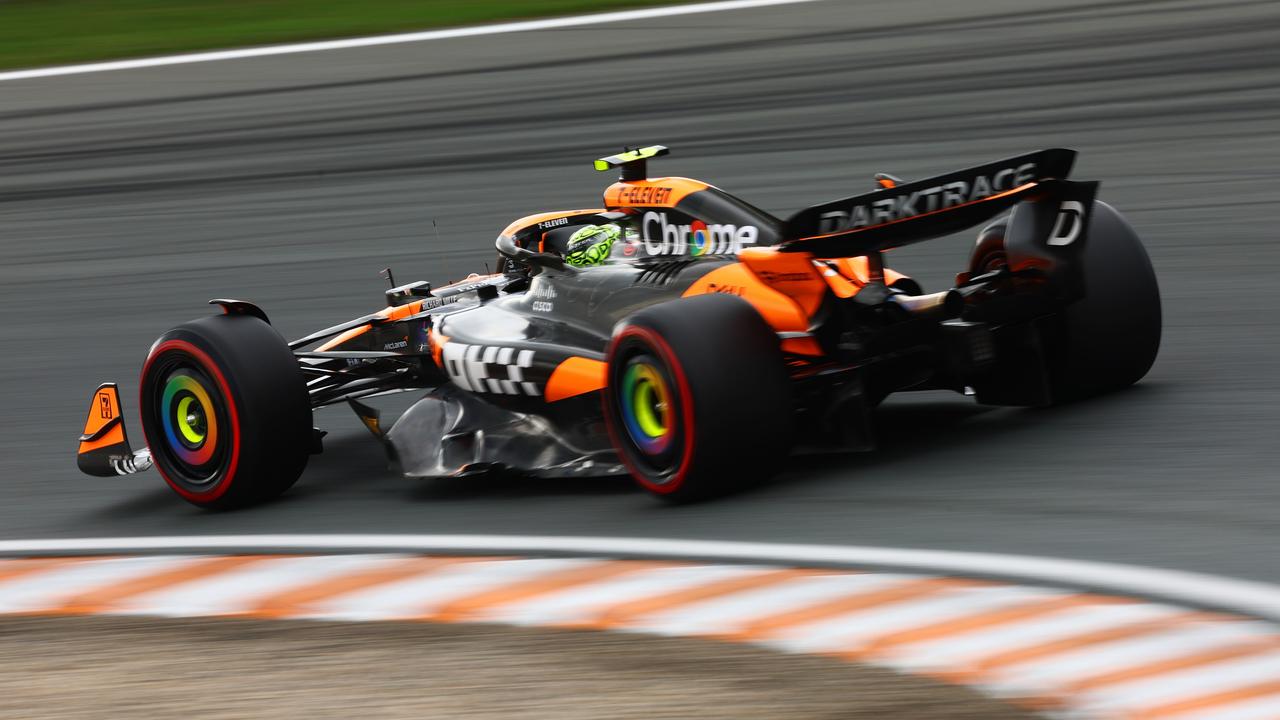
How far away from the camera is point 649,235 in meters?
6.60

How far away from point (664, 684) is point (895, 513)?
1.54m

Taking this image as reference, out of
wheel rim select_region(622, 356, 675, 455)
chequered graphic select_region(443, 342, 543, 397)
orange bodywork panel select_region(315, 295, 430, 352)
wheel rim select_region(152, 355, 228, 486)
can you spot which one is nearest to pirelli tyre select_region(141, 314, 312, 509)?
wheel rim select_region(152, 355, 228, 486)

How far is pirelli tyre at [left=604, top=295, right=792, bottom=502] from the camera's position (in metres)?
5.45

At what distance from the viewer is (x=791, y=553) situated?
201 inches

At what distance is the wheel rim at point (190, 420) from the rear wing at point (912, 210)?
2263mm

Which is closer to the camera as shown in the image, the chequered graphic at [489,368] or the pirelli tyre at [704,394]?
the pirelli tyre at [704,394]

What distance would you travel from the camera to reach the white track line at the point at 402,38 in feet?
60.3

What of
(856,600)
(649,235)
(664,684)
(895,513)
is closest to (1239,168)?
(649,235)

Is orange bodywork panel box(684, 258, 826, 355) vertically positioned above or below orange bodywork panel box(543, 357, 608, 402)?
above

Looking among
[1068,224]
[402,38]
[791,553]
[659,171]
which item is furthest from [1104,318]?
[402,38]

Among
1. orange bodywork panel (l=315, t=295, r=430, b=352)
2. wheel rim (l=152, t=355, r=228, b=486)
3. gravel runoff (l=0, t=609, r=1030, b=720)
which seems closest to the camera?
gravel runoff (l=0, t=609, r=1030, b=720)

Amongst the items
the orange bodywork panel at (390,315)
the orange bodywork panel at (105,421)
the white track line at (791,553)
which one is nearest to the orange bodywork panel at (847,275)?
the white track line at (791,553)

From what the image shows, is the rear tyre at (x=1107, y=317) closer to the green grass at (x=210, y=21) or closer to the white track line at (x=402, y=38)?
the white track line at (x=402, y=38)

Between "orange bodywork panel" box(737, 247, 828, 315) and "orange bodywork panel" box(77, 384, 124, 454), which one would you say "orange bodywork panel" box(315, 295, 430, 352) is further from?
"orange bodywork panel" box(737, 247, 828, 315)
